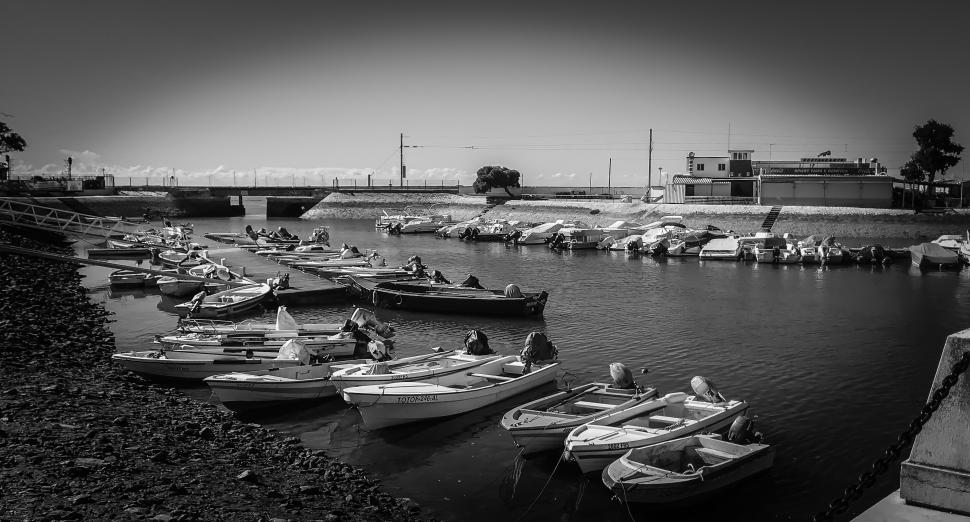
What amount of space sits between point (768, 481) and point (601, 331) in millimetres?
16806

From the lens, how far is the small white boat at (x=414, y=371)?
2066cm

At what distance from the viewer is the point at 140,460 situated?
14.7m

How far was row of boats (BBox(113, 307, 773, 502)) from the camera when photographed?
15.3 m

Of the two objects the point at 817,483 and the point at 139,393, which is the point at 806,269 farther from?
the point at 139,393

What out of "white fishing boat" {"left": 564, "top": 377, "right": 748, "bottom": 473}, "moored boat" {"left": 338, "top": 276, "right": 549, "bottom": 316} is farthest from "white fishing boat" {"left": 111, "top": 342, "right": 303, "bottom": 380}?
"moored boat" {"left": 338, "top": 276, "right": 549, "bottom": 316}

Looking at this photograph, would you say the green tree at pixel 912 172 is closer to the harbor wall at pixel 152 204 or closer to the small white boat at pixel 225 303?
the small white boat at pixel 225 303

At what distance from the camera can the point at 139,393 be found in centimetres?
2084

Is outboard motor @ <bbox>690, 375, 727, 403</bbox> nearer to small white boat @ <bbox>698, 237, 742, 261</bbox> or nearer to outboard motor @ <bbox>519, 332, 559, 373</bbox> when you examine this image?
outboard motor @ <bbox>519, 332, 559, 373</bbox>

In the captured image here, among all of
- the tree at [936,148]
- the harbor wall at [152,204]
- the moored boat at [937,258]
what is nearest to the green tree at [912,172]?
the tree at [936,148]

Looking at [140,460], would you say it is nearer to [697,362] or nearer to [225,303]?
[697,362]

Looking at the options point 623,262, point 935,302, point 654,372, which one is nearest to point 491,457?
point 654,372

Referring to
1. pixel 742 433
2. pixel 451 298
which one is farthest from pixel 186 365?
pixel 742 433

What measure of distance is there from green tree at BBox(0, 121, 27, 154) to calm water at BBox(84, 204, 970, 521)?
68.3 metres

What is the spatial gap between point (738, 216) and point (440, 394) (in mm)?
71028
